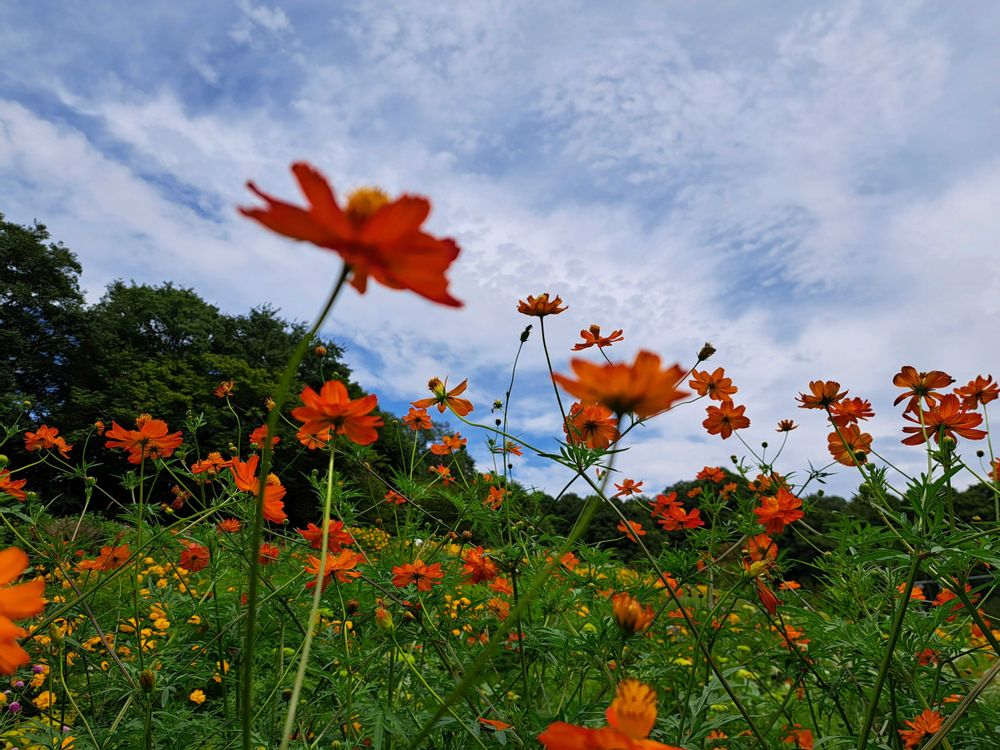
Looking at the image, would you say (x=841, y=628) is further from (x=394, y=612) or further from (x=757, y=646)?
(x=394, y=612)

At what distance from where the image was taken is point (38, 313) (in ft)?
62.7

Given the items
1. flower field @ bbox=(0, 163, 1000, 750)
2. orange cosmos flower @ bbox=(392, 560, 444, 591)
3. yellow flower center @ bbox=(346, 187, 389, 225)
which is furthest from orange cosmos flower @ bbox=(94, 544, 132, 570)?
yellow flower center @ bbox=(346, 187, 389, 225)

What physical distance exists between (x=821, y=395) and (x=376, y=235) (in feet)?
5.71

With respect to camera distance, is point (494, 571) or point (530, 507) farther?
point (530, 507)

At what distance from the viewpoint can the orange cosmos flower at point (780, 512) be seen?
5.27 ft

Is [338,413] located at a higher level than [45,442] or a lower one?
higher

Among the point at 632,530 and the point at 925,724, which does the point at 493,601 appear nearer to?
the point at 632,530

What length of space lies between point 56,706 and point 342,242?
8.74ft

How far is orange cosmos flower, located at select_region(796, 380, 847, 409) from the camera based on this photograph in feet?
5.82

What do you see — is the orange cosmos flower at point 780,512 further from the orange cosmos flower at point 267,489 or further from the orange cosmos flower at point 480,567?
the orange cosmos flower at point 267,489

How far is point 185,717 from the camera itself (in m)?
1.51

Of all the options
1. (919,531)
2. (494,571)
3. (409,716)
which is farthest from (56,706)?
(919,531)

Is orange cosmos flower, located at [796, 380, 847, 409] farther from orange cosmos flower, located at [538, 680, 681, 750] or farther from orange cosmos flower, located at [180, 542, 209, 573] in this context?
orange cosmos flower, located at [180, 542, 209, 573]

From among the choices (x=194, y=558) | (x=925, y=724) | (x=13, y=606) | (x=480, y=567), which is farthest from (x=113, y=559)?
(x=925, y=724)
